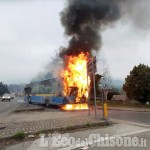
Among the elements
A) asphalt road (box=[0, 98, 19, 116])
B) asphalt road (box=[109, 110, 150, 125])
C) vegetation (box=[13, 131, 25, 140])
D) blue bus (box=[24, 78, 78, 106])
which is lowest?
vegetation (box=[13, 131, 25, 140])

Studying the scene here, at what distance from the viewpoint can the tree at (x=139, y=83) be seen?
35591mm

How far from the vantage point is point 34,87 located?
41.6 metres

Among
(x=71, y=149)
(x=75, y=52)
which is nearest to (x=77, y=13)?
(x=75, y=52)

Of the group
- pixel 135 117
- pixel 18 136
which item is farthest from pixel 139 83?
pixel 18 136

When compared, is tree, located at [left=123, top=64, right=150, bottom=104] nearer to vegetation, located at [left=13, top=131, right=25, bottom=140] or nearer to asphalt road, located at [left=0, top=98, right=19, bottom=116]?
asphalt road, located at [left=0, top=98, right=19, bottom=116]

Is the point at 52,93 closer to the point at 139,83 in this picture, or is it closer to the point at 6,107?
the point at 6,107

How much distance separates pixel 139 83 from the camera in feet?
118

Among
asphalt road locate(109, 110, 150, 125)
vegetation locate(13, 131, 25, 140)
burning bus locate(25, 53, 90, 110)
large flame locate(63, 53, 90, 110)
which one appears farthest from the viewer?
large flame locate(63, 53, 90, 110)

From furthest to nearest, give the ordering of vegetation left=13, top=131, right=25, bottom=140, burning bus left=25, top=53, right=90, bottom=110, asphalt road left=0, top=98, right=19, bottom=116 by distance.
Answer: burning bus left=25, top=53, right=90, bottom=110, asphalt road left=0, top=98, right=19, bottom=116, vegetation left=13, top=131, right=25, bottom=140

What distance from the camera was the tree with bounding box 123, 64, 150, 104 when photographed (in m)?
35.6

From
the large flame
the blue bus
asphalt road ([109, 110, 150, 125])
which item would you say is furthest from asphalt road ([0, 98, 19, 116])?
asphalt road ([109, 110, 150, 125])

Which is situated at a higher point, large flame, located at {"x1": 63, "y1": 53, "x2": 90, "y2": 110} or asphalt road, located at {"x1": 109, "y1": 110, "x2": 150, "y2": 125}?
large flame, located at {"x1": 63, "y1": 53, "x2": 90, "y2": 110}

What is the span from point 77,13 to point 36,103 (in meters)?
15.7

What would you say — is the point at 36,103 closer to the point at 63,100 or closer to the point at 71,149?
the point at 63,100
